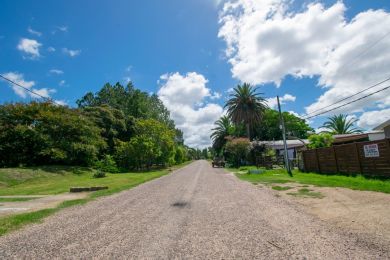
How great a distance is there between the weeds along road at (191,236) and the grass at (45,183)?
0.82 meters

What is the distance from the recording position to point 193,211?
8766mm

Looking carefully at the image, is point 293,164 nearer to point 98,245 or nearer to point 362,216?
point 362,216

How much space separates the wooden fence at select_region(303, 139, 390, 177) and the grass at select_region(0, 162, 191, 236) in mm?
14070

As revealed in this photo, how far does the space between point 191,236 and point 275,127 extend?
69.9m

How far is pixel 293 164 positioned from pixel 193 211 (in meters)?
25.9

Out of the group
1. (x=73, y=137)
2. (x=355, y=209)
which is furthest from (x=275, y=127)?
(x=355, y=209)

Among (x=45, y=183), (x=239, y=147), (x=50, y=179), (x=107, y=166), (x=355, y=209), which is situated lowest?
A: (x=355, y=209)

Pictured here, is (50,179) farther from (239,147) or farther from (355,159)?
(239,147)

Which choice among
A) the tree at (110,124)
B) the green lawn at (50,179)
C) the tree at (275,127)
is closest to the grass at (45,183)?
the green lawn at (50,179)

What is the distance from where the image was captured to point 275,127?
72438mm

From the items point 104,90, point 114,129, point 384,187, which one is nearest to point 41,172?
point 114,129

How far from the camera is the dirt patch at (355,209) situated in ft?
20.0

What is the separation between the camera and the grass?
846cm

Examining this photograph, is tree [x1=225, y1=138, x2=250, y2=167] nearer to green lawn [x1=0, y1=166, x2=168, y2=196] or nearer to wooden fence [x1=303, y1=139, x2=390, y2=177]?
green lawn [x1=0, y1=166, x2=168, y2=196]
